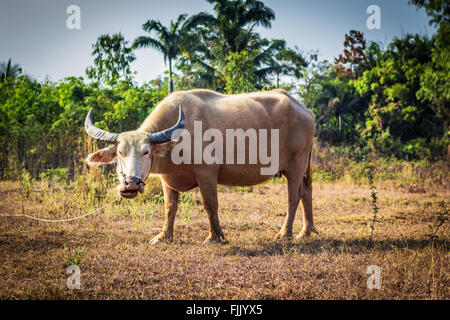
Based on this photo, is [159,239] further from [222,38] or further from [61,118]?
[222,38]

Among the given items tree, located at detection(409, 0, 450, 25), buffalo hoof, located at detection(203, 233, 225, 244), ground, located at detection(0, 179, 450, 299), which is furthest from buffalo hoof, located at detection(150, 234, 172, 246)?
tree, located at detection(409, 0, 450, 25)

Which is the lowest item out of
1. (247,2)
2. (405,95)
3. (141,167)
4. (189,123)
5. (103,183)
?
(103,183)

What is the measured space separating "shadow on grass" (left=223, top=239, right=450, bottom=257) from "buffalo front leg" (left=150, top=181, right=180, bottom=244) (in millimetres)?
998

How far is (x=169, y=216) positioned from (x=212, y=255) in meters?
1.20

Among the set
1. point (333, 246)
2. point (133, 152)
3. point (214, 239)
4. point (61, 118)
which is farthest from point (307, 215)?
point (61, 118)

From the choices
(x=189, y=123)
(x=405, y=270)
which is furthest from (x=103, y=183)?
(x=405, y=270)

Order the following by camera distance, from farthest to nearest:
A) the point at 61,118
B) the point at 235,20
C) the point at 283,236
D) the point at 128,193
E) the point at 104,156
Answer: the point at 235,20, the point at 61,118, the point at 283,236, the point at 104,156, the point at 128,193

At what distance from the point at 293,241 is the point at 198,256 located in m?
1.58

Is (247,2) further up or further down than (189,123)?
further up

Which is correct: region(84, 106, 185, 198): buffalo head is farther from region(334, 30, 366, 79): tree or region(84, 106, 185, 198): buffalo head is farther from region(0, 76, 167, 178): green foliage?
region(334, 30, 366, 79): tree

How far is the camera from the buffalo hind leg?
5846mm

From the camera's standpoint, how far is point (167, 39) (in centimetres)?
2898
